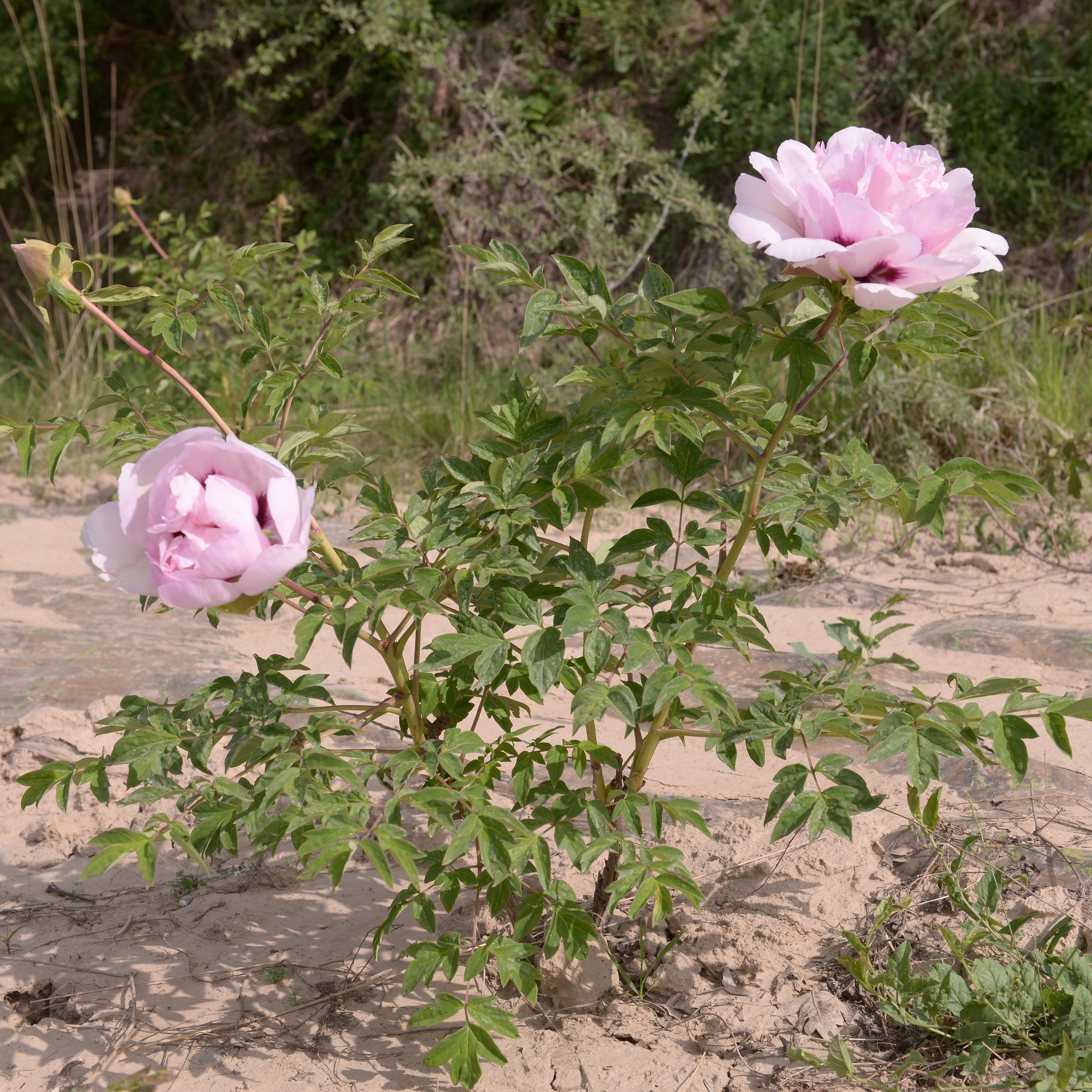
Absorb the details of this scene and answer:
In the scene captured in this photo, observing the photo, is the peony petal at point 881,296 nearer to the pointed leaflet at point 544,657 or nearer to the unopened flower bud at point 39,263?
the pointed leaflet at point 544,657

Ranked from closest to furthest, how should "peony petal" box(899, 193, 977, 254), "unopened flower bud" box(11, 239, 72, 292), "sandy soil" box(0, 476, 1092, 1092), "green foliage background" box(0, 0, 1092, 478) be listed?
1. "peony petal" box(899, 193, 977, 254)
2. "unopened flower bud" box(11, 239, 72, 292)
3. "sandy soil" box(0, 476, 1092, 1092)
4. "green foliage background" box(0, 0, 1092, 478)

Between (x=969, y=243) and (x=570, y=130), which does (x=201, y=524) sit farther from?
(x=570, y=130)

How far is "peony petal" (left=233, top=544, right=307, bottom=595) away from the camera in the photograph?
1.11 metres

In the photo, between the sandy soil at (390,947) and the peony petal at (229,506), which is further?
the sandy soil at (390,947)

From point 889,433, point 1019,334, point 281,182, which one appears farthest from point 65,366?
point 1019,334

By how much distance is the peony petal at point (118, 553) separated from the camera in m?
1.19

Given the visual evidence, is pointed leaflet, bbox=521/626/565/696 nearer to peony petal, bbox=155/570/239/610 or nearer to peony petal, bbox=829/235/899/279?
peony petal, bbox=155/570/239/610

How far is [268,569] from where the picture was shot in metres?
1.11

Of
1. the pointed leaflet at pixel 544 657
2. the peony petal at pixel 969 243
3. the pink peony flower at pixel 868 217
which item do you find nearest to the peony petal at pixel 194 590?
the pointed leaflet at pixel 544 657

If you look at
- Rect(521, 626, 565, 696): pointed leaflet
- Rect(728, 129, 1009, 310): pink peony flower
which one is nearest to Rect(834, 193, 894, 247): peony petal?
Rect(728, 129, 1009, 310): pink peony flower

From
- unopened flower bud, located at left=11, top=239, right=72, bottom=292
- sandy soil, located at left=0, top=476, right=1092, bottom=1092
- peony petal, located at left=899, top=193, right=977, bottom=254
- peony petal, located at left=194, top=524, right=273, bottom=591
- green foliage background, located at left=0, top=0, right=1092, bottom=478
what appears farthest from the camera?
green foliage background, located at left=0, top=0, right=1092, bottom=478

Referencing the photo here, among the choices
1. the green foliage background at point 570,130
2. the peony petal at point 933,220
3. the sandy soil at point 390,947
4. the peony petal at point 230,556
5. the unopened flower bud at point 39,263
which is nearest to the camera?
the peony petal at point 230,556

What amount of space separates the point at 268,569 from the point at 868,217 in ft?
2.54

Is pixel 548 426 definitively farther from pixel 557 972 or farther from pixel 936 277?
pixel 557 972
